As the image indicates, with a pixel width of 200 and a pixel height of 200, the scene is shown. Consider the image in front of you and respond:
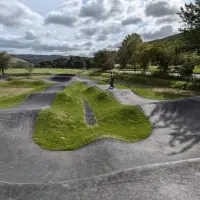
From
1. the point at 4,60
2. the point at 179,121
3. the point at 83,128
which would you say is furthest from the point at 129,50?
the point at 83,128

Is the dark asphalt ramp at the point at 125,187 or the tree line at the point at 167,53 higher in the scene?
the tree line at the point at 167,53

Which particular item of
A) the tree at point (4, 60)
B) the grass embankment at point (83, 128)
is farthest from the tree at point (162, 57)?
the tree at point (4, 60)

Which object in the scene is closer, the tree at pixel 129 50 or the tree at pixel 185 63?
the tree at pixel 185 63

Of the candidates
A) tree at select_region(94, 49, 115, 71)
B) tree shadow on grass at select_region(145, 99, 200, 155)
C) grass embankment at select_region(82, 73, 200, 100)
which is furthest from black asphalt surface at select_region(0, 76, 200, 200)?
tree at select_region(94, 49, 115, 71)

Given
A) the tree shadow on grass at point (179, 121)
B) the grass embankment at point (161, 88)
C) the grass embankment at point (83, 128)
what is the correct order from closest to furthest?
the tree shadow on grass at point (179, 121) → the grass embankment at point (83, 128) → the grass embankment at point (161, 88)

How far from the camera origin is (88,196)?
28.5ft

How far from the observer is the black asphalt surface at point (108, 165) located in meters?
8.93

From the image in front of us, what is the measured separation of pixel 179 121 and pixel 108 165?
9080 millimetres

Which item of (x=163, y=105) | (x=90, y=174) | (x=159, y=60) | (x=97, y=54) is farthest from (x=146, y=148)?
(x=97, y=54)

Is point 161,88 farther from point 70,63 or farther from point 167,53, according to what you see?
point 70,63

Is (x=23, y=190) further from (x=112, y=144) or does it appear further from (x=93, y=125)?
(x=93, y=125)

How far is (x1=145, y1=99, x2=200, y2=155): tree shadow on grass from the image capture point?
14.6 m

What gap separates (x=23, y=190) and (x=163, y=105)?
49.7ft

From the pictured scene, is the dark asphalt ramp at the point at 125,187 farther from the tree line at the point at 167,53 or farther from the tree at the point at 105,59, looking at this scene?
the tree at the point at 105,59
